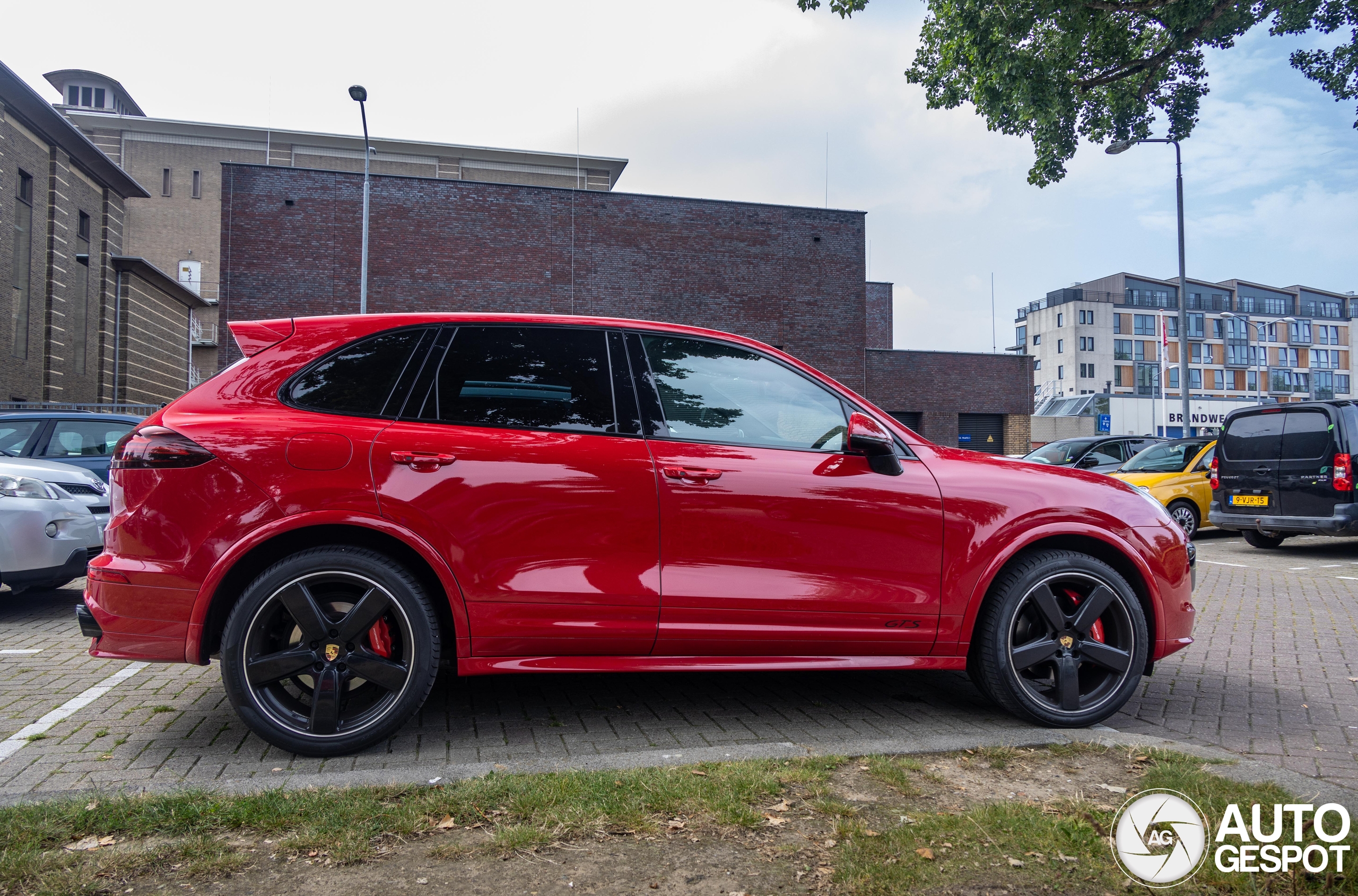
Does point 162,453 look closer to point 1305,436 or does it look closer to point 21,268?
point 1305,436

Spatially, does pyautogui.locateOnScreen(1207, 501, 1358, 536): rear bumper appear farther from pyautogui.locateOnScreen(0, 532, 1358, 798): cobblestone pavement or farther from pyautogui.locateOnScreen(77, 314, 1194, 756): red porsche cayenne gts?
pyautogui.locateOnScreen(77, 314, 1194, 756): red porsche cayenne gts

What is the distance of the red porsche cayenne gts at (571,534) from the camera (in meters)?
3.43

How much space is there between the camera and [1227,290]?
3718 inches

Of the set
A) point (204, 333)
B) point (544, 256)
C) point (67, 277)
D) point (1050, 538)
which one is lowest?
point (1050, 538)

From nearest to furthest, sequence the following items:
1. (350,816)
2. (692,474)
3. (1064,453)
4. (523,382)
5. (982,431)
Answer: (350,816)
(692,474)
(523,382)
(1064,453)
(982,431)

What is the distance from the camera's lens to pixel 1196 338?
8988 centimetres

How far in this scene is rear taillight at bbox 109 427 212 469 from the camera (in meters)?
3.42

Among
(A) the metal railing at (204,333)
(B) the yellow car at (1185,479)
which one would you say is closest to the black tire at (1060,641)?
(B) the yellow car at (1185,479)

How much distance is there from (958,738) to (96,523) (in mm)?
6162

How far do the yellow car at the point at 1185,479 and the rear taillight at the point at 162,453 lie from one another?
43.5ft

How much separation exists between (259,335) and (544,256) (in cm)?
3329

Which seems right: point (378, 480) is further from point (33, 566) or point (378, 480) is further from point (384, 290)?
point (384, 290)

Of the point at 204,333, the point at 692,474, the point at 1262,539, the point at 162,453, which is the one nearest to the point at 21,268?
the point at 204,333

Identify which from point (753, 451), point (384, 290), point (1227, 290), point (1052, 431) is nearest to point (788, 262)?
point (384, 290)
